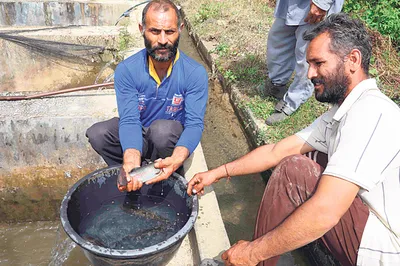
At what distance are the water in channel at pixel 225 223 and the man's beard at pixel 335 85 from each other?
1441 mm

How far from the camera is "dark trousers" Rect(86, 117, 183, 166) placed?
2.62m

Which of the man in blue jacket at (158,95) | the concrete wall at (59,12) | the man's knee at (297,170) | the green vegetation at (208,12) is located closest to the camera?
the man's knee at (297,170)

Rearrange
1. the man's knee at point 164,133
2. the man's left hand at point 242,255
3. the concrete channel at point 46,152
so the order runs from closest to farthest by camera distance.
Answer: the man's left hand at point 242,255, the man's knee at point 164,133, the concrete channel at point 46,152

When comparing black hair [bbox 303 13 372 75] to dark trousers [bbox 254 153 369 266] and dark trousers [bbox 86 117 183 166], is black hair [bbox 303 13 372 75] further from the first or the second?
dark trousers [bbox 86 117 183 166]

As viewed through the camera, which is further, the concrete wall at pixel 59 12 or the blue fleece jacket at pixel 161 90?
the concrete wall at pixel 59 12

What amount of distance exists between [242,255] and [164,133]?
105 centimetres

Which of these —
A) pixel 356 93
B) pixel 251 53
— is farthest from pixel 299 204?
pixel 251 53

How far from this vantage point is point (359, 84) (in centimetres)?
195

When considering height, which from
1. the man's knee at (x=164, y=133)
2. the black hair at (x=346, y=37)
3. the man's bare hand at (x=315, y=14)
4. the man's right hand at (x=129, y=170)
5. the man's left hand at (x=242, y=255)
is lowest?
the man's left hand at (x=242, y=255)

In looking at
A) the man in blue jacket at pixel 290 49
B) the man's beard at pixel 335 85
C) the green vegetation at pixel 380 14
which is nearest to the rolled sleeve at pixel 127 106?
the man's beard at pixel 335 85

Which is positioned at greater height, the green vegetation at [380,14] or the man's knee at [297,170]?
the green vegetation at [380,14]

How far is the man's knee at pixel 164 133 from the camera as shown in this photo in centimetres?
261

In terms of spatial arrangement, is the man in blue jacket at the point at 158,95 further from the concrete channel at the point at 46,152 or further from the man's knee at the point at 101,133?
the concrete channel at the point at 46,152

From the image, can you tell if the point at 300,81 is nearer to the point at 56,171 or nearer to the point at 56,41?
the point at 56,171
